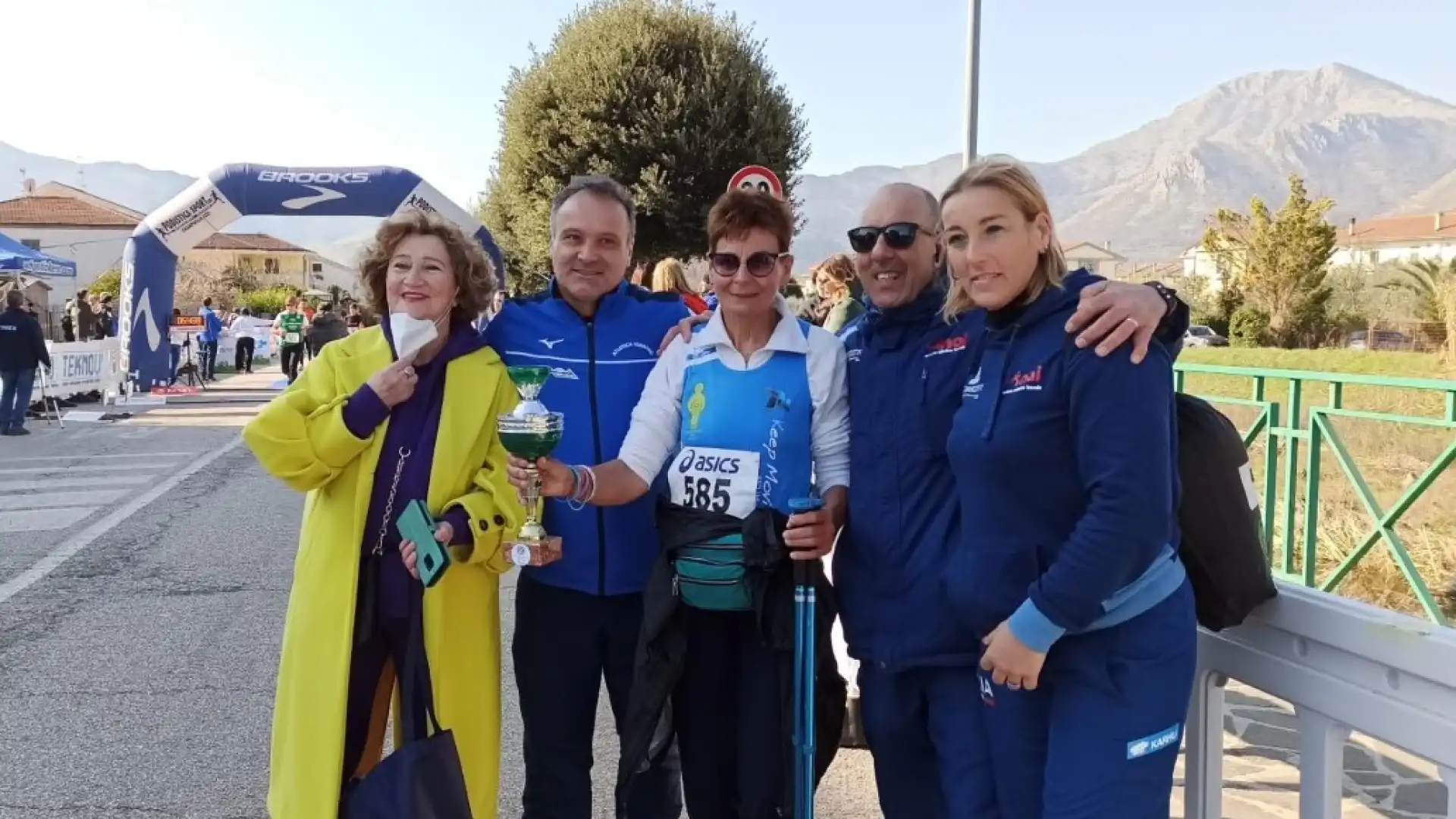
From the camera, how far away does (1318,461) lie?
6156mm

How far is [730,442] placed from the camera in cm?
263

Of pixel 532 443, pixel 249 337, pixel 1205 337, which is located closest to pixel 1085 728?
pixel 532 443

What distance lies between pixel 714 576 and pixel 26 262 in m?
23.2

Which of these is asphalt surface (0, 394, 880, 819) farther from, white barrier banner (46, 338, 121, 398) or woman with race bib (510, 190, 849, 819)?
white barrier banner (46, 338, 121, 398)

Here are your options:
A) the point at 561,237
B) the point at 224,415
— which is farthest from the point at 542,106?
the point at 561,237

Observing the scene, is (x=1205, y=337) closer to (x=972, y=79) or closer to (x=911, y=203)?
(x=972, y=79)

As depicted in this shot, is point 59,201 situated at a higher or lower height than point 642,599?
higher

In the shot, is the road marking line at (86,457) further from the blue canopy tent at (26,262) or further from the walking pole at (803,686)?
the walking pole at (803,686)

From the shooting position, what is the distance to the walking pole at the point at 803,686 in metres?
2.56

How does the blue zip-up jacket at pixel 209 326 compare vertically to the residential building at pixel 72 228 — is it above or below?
below

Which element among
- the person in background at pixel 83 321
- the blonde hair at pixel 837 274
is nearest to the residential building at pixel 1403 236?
the person in background at pixel 83 321

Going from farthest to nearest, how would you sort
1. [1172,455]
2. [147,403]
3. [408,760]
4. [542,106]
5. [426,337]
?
[542,106] → [147,403] → [426,337] → [408,760] → [1172,455]

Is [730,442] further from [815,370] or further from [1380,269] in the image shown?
[1380,269]

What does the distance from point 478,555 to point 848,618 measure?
0.97m
